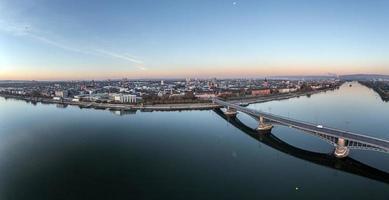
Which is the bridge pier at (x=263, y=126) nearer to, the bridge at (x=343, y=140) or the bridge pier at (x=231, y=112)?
the bridge at (x=343, y=140)

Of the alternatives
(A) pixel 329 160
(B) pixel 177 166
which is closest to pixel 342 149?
(A) pixel 329 160

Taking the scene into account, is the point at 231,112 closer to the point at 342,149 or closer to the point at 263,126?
the point at 263,126

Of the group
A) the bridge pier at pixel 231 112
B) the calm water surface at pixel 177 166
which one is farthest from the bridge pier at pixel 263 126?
the bridge pier at pixel 231 112

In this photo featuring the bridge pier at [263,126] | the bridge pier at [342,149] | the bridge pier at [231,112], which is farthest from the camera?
the bridge pier at [231,112]

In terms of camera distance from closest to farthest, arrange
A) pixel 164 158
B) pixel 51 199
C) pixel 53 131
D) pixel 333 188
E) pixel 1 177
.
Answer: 1. pixel 51 199
2. pixel 333 188
3. pixel 1 177
4. pixel 164 158
5. pixel 53 131

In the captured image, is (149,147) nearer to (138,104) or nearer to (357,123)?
(357,123)

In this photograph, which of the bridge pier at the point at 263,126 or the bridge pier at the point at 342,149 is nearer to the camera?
the bridge pier at the point at 342,149

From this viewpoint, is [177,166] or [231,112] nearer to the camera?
[177,166]

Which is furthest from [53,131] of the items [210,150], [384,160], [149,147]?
[384,160]
